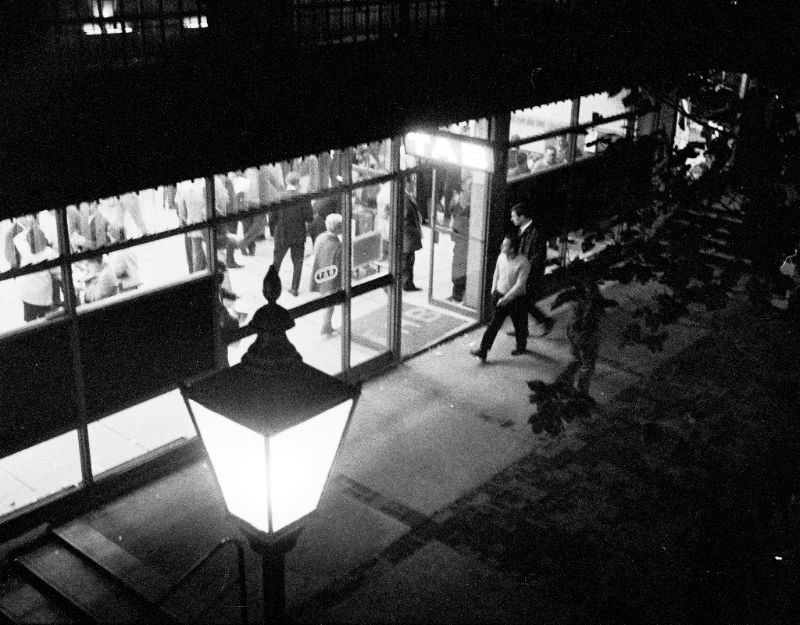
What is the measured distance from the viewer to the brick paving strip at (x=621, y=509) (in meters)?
6.88

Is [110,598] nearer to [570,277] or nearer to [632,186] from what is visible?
[570,277]

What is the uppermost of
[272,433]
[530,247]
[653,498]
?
[272,433]

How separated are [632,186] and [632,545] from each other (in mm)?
4465

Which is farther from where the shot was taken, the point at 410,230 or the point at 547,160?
the point at 547,160

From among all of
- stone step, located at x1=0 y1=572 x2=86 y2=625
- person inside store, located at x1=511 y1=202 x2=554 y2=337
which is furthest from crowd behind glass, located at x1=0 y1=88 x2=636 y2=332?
stone step, located at x1=0 y1=572 x2=86 y2=625

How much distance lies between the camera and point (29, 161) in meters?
6.86

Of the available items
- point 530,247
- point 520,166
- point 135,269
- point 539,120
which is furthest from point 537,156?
point 135,269

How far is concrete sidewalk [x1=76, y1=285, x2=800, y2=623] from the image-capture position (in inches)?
330

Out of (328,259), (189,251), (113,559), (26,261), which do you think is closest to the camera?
(26,261)

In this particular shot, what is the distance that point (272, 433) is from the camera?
378cm

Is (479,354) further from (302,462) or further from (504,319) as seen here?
(302,462)

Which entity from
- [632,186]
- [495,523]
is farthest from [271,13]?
[495,523]

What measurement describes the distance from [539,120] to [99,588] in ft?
29.7

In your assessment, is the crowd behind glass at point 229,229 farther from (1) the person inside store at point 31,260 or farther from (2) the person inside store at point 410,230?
(2) the person inside store at point 410,230
